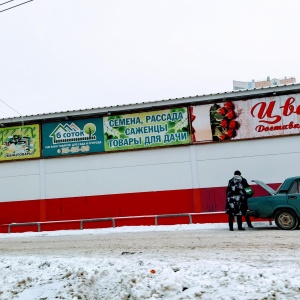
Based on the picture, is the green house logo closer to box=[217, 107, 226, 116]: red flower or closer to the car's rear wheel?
box=[217, 107, 226, 116]: red flower

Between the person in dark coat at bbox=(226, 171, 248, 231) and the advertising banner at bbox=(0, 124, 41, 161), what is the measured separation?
32.9ft

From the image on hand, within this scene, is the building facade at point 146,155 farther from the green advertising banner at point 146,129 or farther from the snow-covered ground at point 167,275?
the snow-covered ground at point 167,275

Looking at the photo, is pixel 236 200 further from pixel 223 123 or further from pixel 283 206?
pixel 223 123

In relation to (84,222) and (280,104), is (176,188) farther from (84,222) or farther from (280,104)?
(280,104)

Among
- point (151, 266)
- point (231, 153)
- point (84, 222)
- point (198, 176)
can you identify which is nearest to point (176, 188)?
point (198, 176)

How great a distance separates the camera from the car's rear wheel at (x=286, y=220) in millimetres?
11938

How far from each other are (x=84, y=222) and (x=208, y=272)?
12835 mm

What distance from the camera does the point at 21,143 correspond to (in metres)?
19.5

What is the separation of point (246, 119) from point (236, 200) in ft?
19.2

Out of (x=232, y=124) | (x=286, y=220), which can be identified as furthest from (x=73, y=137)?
(x=286, y=220)

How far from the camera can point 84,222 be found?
17891 millimetres

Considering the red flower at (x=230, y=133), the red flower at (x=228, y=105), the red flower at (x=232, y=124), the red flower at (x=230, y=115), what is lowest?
the red flower at (x=230, y=133)

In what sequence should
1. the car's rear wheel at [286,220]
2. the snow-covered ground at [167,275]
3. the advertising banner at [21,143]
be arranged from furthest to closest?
the advertising banner at [21,143]
the car's rear wheel at [286,220]
the snow-covered ground at [167,275]

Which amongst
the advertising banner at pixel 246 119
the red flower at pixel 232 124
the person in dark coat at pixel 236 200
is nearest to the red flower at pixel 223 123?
the advertising banner at pixel 246 119
